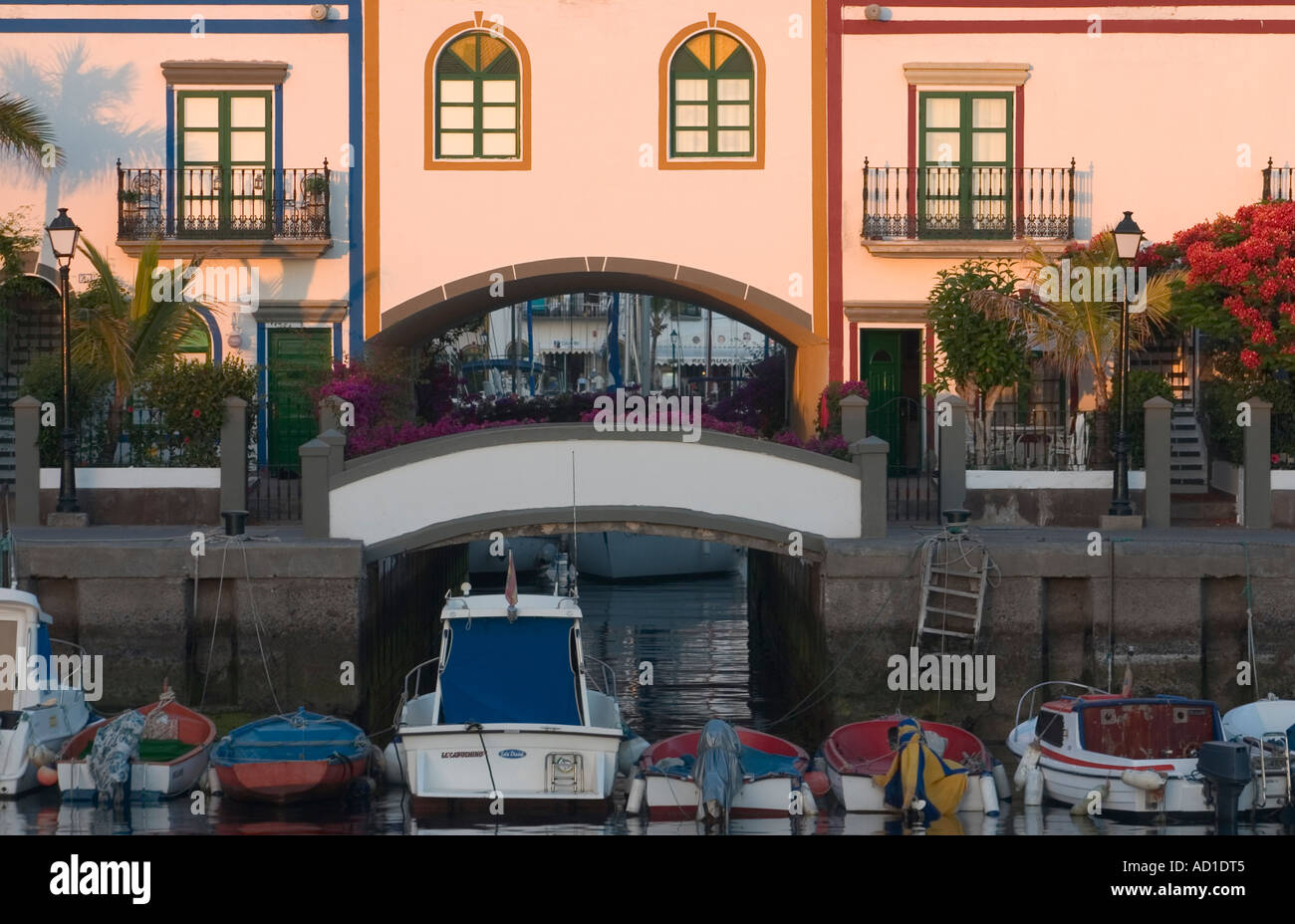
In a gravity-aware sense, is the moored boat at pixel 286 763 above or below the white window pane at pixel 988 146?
below

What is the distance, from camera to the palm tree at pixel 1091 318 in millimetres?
27141

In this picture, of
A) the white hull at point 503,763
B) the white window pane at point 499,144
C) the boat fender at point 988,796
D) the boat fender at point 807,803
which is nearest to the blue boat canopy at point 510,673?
the white hull at point 503,763

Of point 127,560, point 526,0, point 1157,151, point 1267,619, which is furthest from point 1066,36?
point 127,560

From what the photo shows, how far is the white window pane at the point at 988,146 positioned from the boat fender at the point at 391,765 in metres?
14.5

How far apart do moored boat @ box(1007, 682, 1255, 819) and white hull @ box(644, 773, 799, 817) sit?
2.66 meters

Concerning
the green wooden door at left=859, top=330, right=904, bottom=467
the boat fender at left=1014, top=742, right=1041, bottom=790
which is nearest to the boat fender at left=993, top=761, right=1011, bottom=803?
the boat fender at left=1014, top=742, right=1041, bottom=790

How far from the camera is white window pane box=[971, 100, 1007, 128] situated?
1173 inches

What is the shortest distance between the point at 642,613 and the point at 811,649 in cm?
1267

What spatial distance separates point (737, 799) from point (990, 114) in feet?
47.7

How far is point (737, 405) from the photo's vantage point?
117 feet

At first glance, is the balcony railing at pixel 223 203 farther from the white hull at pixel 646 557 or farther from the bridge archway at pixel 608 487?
the white hull at pixel 646 557

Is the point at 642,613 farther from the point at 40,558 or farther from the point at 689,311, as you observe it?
the point at 689,311

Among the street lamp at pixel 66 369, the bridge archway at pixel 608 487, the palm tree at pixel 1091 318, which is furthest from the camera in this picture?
the palm tree at pixel 1091 318

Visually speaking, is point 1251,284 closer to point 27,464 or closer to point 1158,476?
point 1158,476
